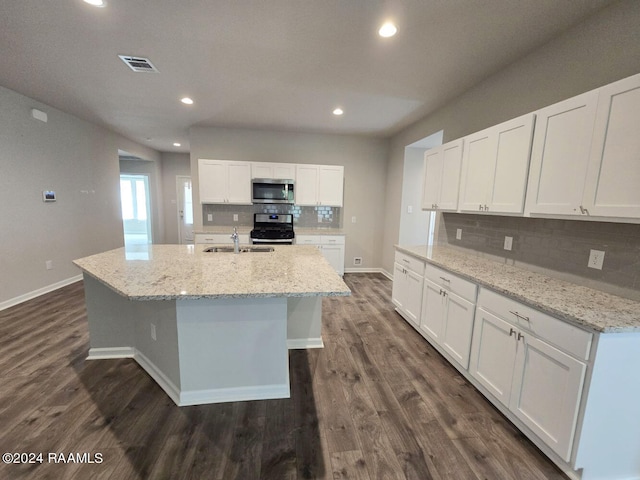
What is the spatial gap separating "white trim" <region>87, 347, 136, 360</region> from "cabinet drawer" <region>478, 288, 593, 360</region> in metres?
2.96

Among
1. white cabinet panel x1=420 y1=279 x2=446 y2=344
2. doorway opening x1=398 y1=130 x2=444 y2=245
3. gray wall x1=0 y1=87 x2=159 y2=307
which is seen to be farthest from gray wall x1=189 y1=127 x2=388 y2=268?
white cabinet panel x1=420 y1=279 x2=446 y2=344

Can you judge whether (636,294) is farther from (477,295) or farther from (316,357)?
(316,357)

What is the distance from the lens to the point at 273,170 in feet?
15.7

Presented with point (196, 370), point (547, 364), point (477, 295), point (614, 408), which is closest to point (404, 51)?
point (477, 295)

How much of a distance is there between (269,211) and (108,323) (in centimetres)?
321

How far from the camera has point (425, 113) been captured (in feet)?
12.9

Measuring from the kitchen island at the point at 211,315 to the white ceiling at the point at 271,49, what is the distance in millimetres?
1811

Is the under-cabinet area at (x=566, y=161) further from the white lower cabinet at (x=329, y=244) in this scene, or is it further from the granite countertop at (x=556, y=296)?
the white lower cabinet at (x=329, y=244)

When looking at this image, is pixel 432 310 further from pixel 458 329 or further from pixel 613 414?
pixel 613 414

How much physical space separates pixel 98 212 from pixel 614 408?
682 centimetres

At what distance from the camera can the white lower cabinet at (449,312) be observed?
2203 millimetres

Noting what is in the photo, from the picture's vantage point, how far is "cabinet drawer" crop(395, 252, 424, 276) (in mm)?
2918

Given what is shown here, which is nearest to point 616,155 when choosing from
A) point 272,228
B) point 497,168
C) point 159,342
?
point 497,168

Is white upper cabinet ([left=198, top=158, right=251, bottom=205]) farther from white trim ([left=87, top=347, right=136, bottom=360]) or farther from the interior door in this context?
the interior door
